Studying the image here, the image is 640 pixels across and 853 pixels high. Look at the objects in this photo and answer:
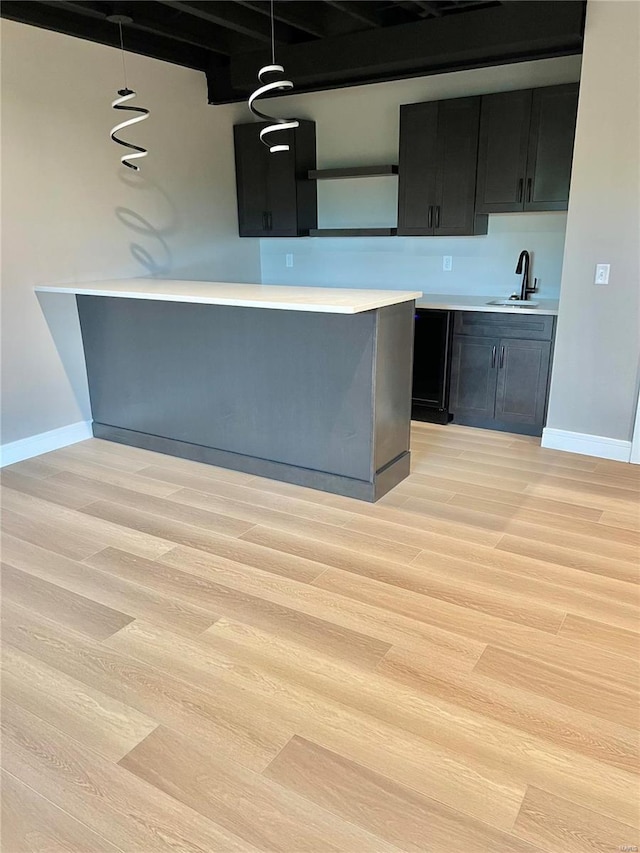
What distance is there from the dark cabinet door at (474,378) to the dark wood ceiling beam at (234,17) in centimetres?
241

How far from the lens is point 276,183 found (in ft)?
17.4

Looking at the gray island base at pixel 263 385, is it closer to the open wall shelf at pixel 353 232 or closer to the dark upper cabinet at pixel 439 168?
the dark upper cabinet at pixel 439 168

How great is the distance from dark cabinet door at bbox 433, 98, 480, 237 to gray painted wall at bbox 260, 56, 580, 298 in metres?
0.29

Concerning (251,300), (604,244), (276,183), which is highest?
(276,183)

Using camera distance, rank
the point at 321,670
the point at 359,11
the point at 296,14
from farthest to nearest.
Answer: the point at 296,14 → the point at 359,11 → the point at 321,670

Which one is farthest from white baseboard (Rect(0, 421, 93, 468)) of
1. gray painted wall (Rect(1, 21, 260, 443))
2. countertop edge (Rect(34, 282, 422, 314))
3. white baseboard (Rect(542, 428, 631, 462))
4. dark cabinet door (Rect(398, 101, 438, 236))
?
white baseboard (Rect(542, 428, 631, 462))

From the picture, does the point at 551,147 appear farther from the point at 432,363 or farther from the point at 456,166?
the point at 432,363

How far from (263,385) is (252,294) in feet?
1.70

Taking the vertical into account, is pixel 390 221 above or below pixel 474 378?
above

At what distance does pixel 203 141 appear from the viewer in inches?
200

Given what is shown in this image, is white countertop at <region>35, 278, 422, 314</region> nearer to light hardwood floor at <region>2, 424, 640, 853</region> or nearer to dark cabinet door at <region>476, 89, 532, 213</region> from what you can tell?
light hardwood floor at <region>2, 424, 640, 853</region>

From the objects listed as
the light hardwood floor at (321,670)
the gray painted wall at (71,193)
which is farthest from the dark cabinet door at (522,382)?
the gray painted wall at (71,193)

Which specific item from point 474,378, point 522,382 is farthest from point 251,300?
point 522,382

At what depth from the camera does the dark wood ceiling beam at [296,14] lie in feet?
11.9
